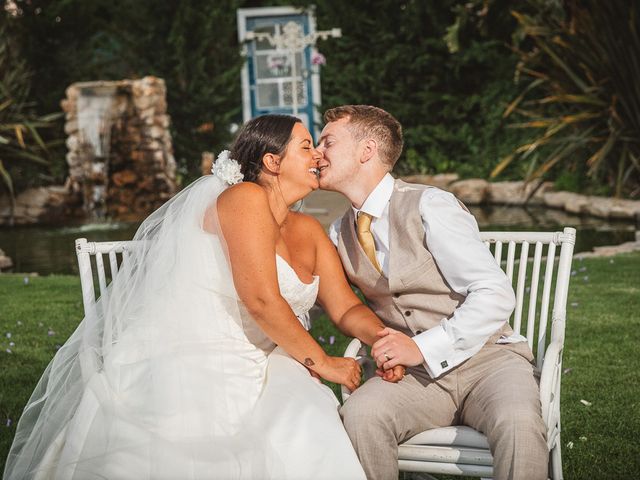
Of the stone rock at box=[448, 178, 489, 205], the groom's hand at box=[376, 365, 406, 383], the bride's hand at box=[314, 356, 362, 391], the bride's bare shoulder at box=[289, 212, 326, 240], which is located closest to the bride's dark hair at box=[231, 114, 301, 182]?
the bride's bare shoulder at box=[289, 212, 326, 240]

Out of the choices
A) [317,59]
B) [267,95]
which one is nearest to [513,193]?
[317,59]

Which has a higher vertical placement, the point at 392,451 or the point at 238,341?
the point at 238,341

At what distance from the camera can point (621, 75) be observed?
1000 cm

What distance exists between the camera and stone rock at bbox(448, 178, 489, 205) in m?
14.2

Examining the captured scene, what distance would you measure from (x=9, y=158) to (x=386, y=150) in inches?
453

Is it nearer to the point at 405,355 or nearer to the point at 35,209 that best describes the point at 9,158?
the point at 35,209

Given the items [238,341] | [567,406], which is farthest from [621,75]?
[238,341]

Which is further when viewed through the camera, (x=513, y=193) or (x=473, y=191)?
(x=473, y=191)

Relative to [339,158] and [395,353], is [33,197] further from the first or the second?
[395,353]

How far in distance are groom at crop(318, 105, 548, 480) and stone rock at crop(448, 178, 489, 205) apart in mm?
11017

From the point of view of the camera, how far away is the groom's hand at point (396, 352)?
290 centimetres

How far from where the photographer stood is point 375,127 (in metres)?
3.24

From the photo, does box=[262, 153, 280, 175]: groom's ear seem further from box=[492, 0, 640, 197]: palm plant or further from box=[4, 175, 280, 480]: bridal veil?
box=[492, 0, 640, 197]: palm plant

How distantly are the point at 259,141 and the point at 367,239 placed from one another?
50cm
